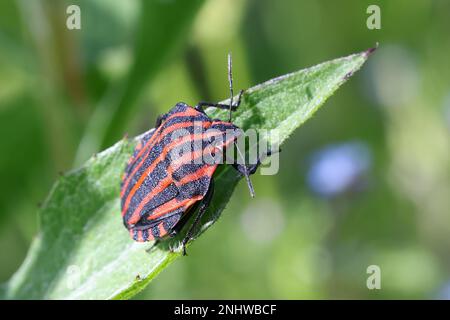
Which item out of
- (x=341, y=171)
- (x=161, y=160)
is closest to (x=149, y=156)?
(x=161, y=160)

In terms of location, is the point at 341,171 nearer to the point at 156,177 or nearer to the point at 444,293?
the point at 444,293

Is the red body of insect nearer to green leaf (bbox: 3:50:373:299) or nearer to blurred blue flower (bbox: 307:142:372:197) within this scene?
green leaf (bbox: 3:50:373:299)

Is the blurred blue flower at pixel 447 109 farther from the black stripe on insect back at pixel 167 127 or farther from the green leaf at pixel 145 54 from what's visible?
the black stripe on insect back at pixel 167 127

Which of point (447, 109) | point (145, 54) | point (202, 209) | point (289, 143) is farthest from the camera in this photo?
point (289, 143)

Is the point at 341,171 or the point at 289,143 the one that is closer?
the point at 341,171

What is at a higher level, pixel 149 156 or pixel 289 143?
pixel 149 156

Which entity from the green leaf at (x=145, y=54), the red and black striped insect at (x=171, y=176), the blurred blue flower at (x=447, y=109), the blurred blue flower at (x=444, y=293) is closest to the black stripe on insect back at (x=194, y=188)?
the red and black striped insect at (x=171, y=176)

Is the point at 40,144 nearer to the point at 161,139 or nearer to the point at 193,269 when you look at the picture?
the point at 193,269
